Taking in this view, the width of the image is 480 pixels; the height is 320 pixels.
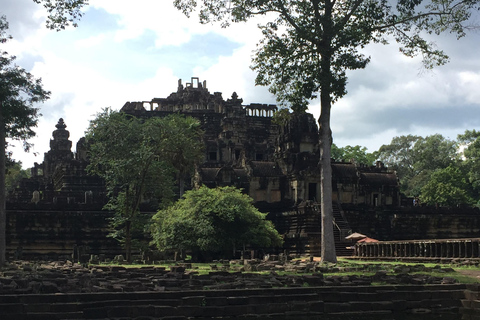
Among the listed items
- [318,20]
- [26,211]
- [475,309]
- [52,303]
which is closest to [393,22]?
[318,20]

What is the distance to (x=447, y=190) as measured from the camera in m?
67.3

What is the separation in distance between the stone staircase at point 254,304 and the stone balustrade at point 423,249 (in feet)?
39.3

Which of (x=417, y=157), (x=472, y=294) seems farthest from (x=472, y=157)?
(x=472, y=294)

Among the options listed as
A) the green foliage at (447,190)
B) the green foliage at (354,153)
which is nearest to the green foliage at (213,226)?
the green foliage at (447,190)

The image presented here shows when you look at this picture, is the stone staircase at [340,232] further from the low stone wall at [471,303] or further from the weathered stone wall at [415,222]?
the low stone wall at [471,303]

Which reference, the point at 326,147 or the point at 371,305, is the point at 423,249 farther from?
the point at 371,305

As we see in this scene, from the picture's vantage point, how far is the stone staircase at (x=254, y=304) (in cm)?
1365

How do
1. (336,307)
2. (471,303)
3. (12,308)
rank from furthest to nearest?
1. (471,303)
2. (336,307)
3. (12,308)

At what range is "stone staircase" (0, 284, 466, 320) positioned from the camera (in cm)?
1365

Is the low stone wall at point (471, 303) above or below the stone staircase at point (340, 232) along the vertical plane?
below

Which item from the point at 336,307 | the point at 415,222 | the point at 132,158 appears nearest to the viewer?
the point at 336,307

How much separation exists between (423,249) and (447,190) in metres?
38.0

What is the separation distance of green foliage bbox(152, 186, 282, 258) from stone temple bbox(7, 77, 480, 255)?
5.78 meters

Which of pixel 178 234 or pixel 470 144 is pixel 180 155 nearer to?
pixel 178 234
